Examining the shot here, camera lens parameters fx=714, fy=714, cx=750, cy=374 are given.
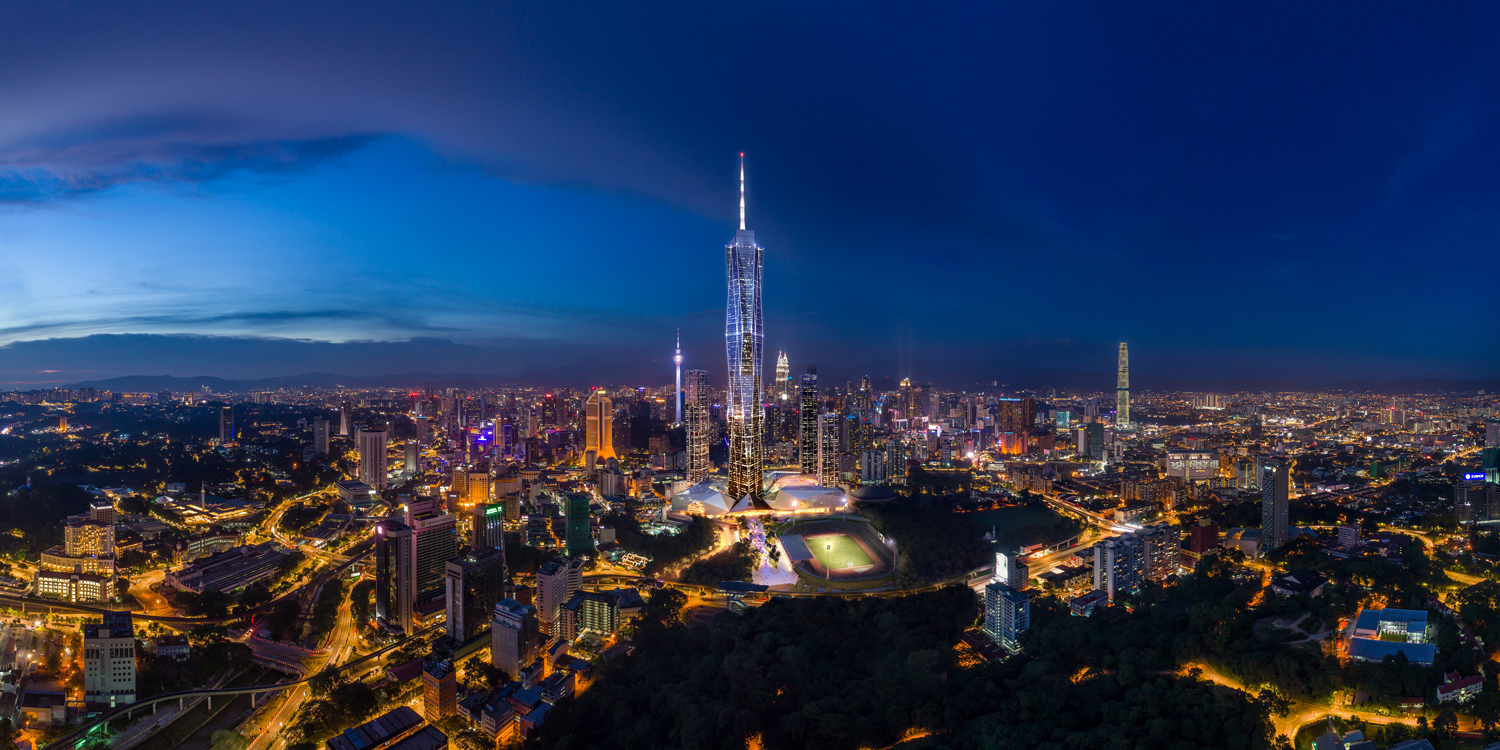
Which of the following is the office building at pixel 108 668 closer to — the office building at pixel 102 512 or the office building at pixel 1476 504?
the office building at pixel 102 512

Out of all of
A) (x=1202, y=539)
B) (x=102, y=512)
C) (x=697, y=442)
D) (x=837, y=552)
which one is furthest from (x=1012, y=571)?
(x=102, y=512)

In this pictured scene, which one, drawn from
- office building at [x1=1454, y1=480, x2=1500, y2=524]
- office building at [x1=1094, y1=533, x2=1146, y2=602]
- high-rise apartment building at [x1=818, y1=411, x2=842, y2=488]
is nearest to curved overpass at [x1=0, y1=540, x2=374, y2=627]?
high-rise apartment building at [x1=818, y1=411, x2=842, y2=488]

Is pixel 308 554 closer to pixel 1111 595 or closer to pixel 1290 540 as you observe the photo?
pixel 1111 595

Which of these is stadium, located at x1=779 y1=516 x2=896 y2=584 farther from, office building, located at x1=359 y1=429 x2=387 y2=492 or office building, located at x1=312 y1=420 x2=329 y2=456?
office building, located at x1=312 y1=420 x2=329 y2=456

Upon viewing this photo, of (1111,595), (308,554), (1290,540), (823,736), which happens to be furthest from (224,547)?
(1290,540)

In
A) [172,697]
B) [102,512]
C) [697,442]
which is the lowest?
[172,697]

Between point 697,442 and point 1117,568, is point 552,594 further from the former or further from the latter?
point 697,442

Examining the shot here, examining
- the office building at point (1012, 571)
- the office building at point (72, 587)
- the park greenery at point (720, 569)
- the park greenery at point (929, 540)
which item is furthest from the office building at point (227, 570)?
the office building at point (1012, 571)
